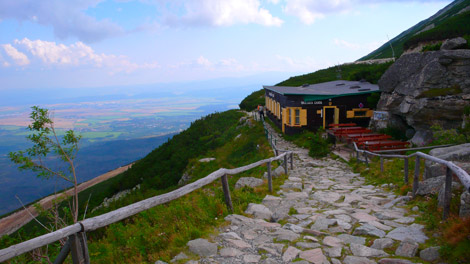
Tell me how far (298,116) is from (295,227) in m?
18.3

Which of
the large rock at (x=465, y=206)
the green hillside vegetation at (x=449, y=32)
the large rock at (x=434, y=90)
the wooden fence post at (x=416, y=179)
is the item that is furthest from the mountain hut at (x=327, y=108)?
the green hillside vegetation at (x=449, y=32)

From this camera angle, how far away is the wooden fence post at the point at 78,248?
3688mm

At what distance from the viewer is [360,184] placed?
1122 cm

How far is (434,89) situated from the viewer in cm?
1603

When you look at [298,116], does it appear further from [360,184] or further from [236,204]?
[236,204]

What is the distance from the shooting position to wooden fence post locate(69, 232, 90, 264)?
369cm

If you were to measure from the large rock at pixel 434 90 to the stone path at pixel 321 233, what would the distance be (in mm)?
9500

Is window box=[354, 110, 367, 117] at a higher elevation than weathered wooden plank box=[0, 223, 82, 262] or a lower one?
lower

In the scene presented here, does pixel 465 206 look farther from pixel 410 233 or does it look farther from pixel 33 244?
pixel 33 244

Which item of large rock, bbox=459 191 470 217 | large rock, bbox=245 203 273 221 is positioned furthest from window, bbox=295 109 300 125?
large rock, bbox=459 191 470 217

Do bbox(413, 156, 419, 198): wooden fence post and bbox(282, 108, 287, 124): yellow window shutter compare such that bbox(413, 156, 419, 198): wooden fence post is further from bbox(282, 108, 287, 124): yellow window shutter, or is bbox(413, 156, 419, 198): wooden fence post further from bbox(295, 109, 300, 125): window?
bbox(282, 108, 287, 124): yellow window shutter

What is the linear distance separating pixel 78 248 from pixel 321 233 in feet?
13.1

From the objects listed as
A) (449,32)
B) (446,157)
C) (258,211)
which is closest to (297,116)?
(446,157)

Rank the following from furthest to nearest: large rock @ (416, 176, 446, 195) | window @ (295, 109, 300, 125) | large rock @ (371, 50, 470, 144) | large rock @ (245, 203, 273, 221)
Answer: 1. window @ (295, 109, 300, 125)
2. large rock @ (371, 50, 470, 144)
3. large rock @ (245, 203, 273, 221)
4. large rock @ (416, 176, 446, 195)
